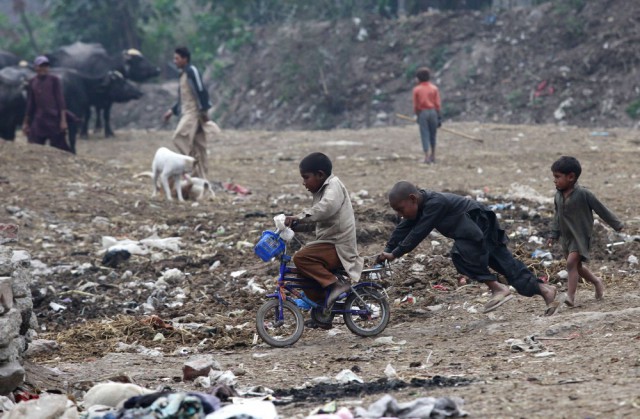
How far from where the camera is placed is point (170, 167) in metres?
12.0

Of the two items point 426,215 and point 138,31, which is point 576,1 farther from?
point 426,215

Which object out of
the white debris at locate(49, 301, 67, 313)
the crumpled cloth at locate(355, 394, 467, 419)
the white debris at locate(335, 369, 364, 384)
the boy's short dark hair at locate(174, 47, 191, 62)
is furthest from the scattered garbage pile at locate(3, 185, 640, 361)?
the boy's short dark hair at locate(174, 47, 191, 62)

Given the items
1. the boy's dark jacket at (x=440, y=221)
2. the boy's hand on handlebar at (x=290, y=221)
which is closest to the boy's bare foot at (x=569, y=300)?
the boy's dark jacket at (x=440, y=221)

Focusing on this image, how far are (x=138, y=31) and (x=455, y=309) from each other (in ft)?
75.2

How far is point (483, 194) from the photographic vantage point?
11.3 metres

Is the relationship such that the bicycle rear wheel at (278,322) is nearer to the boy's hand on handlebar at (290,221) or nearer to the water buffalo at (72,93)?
the boy's hand on handlebar at (290,221)

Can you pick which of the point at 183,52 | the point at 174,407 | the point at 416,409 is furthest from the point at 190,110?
the point at 416,409

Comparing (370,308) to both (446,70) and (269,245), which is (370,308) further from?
(446,70)

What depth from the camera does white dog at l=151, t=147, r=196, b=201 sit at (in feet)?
→ 39.5

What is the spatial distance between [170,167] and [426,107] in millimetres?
4501

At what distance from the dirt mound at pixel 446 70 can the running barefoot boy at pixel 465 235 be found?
13681mm

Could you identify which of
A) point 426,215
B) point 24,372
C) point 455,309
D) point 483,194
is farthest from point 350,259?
point 483,194

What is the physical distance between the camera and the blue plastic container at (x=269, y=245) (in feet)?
20.7

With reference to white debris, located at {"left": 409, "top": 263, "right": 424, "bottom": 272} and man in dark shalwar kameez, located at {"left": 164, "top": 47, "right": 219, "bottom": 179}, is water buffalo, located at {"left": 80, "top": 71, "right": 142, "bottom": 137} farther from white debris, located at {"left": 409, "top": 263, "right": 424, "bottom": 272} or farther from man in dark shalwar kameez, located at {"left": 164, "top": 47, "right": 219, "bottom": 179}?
white debris, located at {"left": 409, "top": 263, "right": 424, "bottom": 272}
